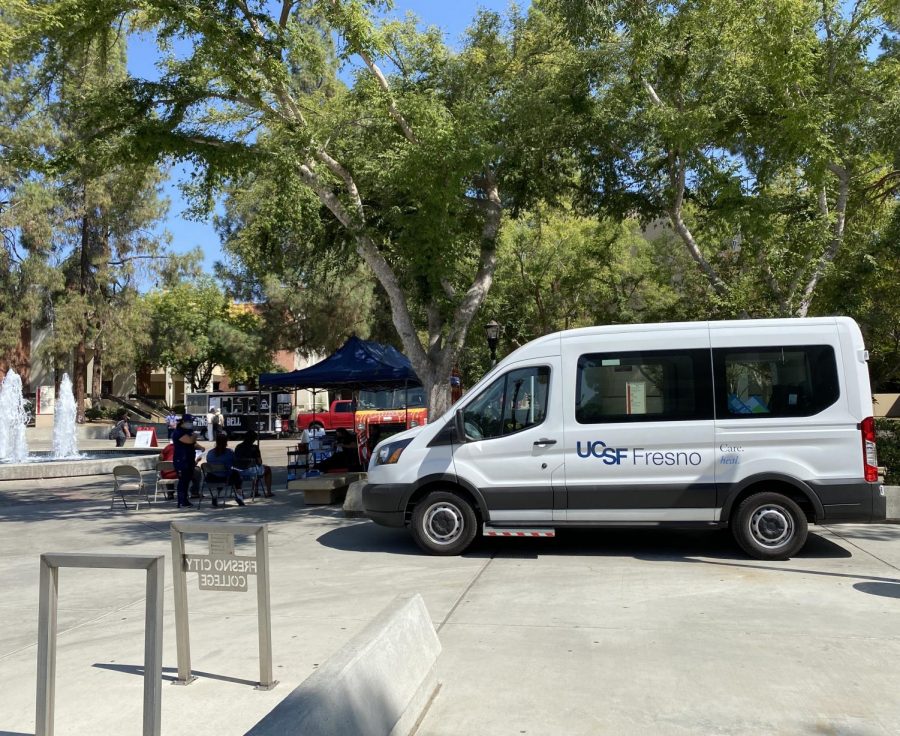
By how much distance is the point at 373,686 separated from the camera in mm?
3705

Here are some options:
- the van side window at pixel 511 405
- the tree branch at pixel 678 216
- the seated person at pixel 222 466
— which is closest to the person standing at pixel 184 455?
the seated person at pixel 222 466

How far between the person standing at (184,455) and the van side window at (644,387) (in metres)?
7.33

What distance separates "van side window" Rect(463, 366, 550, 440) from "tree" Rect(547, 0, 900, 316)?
17.6 feet

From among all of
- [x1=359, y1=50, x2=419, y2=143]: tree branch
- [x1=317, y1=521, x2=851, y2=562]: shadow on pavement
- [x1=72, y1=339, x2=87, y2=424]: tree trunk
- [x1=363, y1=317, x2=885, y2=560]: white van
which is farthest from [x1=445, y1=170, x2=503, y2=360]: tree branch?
[x1=72, y1=339, x2=87, y2=424]: tree trunk

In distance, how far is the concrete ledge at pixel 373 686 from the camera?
3.09m

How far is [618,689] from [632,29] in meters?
11.2

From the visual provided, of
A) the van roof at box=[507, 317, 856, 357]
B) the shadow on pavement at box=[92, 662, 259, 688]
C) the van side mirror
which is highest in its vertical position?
the van roof at box=[507, 317, 856, 357]

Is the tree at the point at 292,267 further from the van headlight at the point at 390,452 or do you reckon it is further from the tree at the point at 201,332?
the van headlight at the point at 390,452

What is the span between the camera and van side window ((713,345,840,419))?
8.42 metres

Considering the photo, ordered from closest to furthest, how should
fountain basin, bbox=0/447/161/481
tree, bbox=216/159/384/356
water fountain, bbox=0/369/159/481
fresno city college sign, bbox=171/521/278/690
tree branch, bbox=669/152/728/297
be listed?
fresno city college sign, bbox=171/521/278/690 < tree branch, bbox=669/152/728/297 < tree, bbox=216/159/384/356 < fountain basin, bbox=0/447/161/481 < water fountain, bbox=0/369/159/481

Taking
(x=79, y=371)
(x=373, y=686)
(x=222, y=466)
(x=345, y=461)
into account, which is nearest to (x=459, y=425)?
(x=373, y=686)

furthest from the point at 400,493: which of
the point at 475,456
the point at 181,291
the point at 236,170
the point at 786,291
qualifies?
the point at 181,291

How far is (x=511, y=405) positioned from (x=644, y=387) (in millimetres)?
1397

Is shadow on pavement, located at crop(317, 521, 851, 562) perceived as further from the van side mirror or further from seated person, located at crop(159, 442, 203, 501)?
seated person, located at crop(159, 442, 203, 501)
